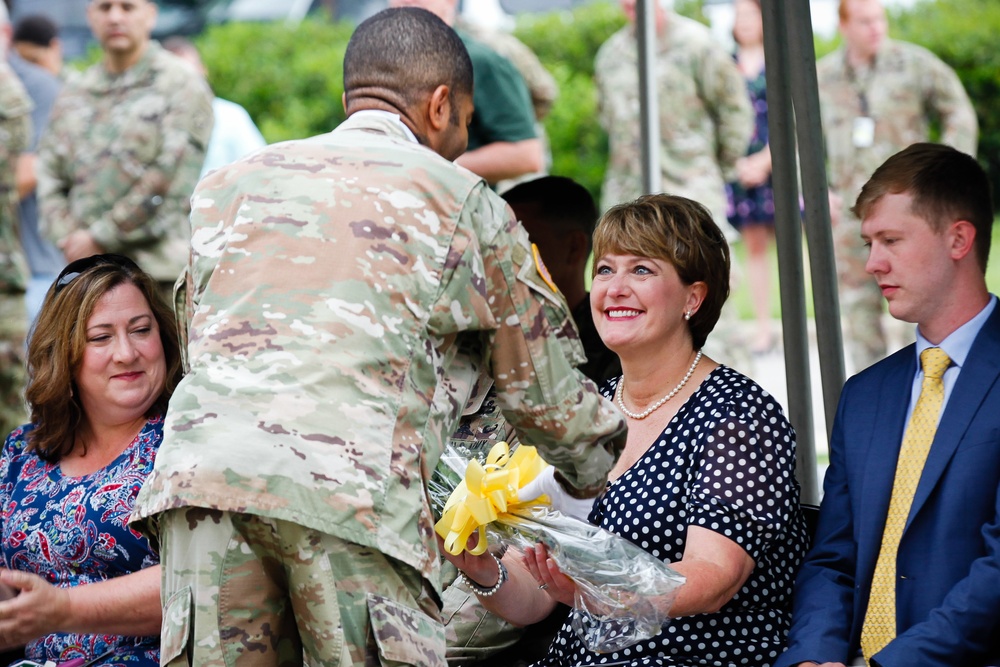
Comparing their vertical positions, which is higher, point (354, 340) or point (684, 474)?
point (354, 340)

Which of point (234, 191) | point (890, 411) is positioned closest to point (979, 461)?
point (890, 411)

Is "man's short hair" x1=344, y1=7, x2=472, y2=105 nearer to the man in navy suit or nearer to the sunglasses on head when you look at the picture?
the sunglasses on head

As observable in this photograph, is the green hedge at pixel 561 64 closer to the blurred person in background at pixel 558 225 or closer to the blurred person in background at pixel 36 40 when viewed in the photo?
the blurred person in background at pixel 36 40

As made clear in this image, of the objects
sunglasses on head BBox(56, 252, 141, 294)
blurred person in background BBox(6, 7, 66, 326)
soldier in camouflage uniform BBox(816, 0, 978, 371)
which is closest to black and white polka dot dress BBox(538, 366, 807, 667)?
sunglasses on head BBox(56, 252, 141, 294)

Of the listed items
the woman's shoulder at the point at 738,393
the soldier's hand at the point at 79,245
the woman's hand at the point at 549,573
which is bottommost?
the soldier's hand at the point at 79,245

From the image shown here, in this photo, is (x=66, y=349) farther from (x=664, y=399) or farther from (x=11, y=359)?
(x=11, y=359)

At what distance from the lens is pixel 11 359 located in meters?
7.36

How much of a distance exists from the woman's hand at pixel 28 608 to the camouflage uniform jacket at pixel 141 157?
4.29 m

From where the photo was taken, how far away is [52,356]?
3377 mm

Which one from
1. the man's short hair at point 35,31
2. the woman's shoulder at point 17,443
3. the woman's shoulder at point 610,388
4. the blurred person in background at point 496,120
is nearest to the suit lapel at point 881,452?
the woman's shoulder at point 610,388

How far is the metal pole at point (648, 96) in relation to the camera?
5.24 metres

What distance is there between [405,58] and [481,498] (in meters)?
0.88

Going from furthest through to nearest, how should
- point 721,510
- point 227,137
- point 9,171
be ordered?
1. point 227,137
2. point 9,171
3. point 721,510

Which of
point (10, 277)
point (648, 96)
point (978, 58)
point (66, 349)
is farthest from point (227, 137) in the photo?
point (978, 58)
